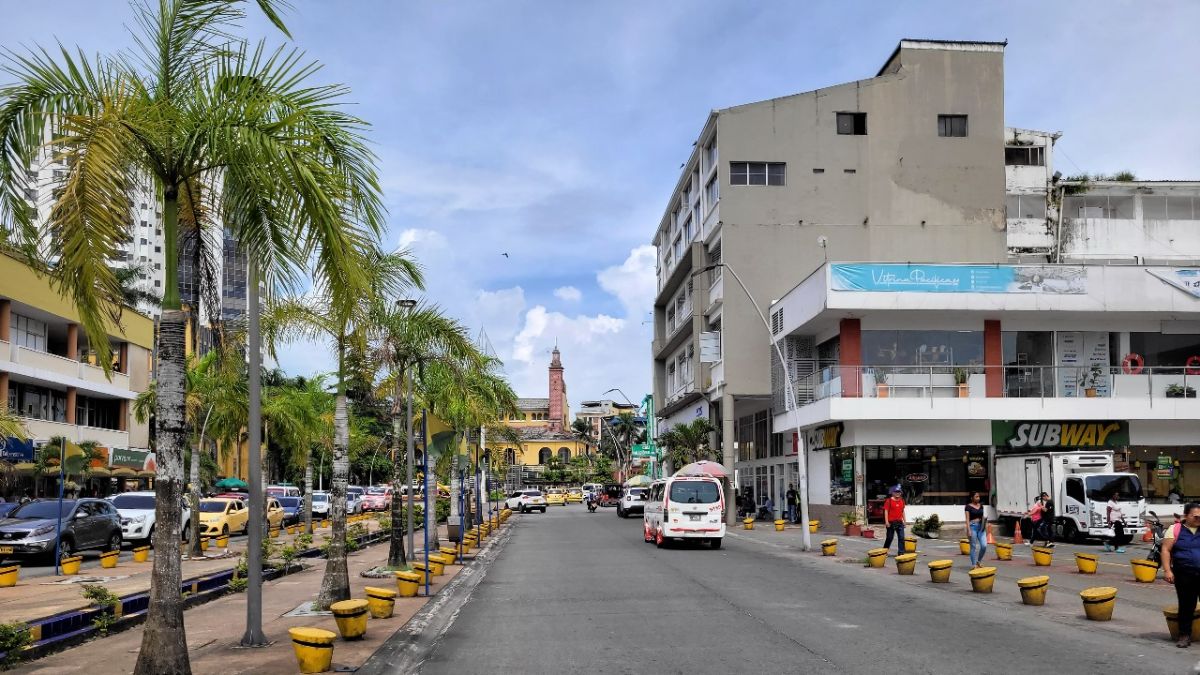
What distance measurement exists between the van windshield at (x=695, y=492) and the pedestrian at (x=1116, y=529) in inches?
412

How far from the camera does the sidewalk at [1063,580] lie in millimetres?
13703

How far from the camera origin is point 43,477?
3981cm

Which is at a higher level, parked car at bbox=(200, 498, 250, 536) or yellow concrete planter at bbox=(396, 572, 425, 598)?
yellow concrete planter at bbox=(396, 572, 425, 598)

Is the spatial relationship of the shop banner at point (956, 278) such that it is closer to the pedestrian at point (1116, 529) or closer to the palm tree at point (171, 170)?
the pedestrian at point (1116, 529)

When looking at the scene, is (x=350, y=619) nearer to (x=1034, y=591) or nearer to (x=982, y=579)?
(x=1034, y=591)

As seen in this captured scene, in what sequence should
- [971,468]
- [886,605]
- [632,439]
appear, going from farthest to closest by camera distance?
[632,439] < [971,468] < [886,605]

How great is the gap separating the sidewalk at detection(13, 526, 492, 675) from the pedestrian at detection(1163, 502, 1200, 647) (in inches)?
347

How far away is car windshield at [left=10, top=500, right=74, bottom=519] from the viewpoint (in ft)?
83.1

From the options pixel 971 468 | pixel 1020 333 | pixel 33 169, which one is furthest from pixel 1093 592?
pixel 1020 333

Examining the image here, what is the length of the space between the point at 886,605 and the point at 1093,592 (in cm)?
294

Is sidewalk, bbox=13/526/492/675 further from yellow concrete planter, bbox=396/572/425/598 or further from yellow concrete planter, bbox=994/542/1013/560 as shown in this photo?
yellow concrete planter, bbox=994/542/1013/560

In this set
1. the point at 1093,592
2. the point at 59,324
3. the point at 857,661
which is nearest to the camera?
the point at 857,661

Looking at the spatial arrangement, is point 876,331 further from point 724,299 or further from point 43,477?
point 43,477

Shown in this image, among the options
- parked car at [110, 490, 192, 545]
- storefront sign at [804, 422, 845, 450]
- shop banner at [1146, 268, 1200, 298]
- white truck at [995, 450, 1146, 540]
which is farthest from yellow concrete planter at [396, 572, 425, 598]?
shop banner at [1146, 268, 1200, 298]
